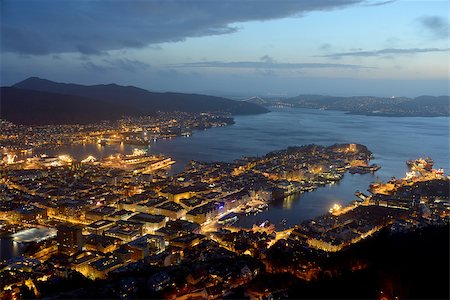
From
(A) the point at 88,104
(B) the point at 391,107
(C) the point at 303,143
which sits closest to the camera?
(C) the point at 303,143

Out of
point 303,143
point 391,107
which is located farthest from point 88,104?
point 391,107

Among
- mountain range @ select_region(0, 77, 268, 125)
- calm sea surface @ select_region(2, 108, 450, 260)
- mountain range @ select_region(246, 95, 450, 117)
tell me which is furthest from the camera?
mountain range @ select_region(246, 95, 450, 117)

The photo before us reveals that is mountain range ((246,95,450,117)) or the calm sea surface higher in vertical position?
mountain range ((246,95,450,117))

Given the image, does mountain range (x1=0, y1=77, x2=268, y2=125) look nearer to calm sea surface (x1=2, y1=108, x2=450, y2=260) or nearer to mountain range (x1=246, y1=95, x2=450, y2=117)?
calm sea surface (x1=2, y1=108, x2=450, y2=260)

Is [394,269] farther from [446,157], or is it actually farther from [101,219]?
[446,157]

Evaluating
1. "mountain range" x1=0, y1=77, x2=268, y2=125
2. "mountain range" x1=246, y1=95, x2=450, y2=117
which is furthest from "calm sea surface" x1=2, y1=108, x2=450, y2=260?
"mountain range" x1=246, y1=95, x2=450, y2=117

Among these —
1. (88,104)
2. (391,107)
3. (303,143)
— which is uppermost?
(88,104)

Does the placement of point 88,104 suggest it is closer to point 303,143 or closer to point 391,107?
point 303,143
